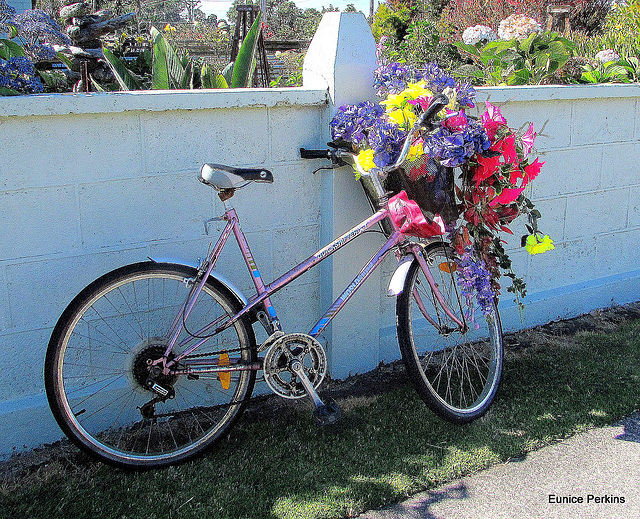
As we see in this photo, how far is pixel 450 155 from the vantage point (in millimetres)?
2943

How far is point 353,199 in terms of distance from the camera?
3.55m

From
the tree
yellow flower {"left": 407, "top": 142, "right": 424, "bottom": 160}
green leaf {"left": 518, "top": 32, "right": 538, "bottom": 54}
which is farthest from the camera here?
the tree

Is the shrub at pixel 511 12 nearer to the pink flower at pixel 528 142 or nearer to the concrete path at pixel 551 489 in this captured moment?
the pink flower at pixel 528 142

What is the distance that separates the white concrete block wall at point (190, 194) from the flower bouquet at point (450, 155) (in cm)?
34

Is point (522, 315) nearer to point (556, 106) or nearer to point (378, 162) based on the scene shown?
point (556, 106)

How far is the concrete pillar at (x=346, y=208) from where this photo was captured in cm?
341

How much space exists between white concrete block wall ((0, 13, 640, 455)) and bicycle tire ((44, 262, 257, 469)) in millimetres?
152

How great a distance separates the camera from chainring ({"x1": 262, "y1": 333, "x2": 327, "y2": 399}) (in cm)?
296

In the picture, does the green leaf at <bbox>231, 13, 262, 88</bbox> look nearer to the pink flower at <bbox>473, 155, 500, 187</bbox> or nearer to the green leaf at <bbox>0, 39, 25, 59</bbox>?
the green leaf at <bbox>0, 39, 25, 59</bbox>

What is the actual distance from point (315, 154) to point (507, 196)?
0.92 meters

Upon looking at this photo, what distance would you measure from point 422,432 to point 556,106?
7.24 feet

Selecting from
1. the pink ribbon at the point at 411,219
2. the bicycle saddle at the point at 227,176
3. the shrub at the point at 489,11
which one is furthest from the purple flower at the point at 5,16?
the shrub at the point at 489,11

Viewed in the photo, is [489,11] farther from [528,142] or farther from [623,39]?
[528,142]

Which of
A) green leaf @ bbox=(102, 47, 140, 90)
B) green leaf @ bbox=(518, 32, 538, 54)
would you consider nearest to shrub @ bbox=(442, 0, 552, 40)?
green leaf @ bbox=(518, 32, 538, 54)
